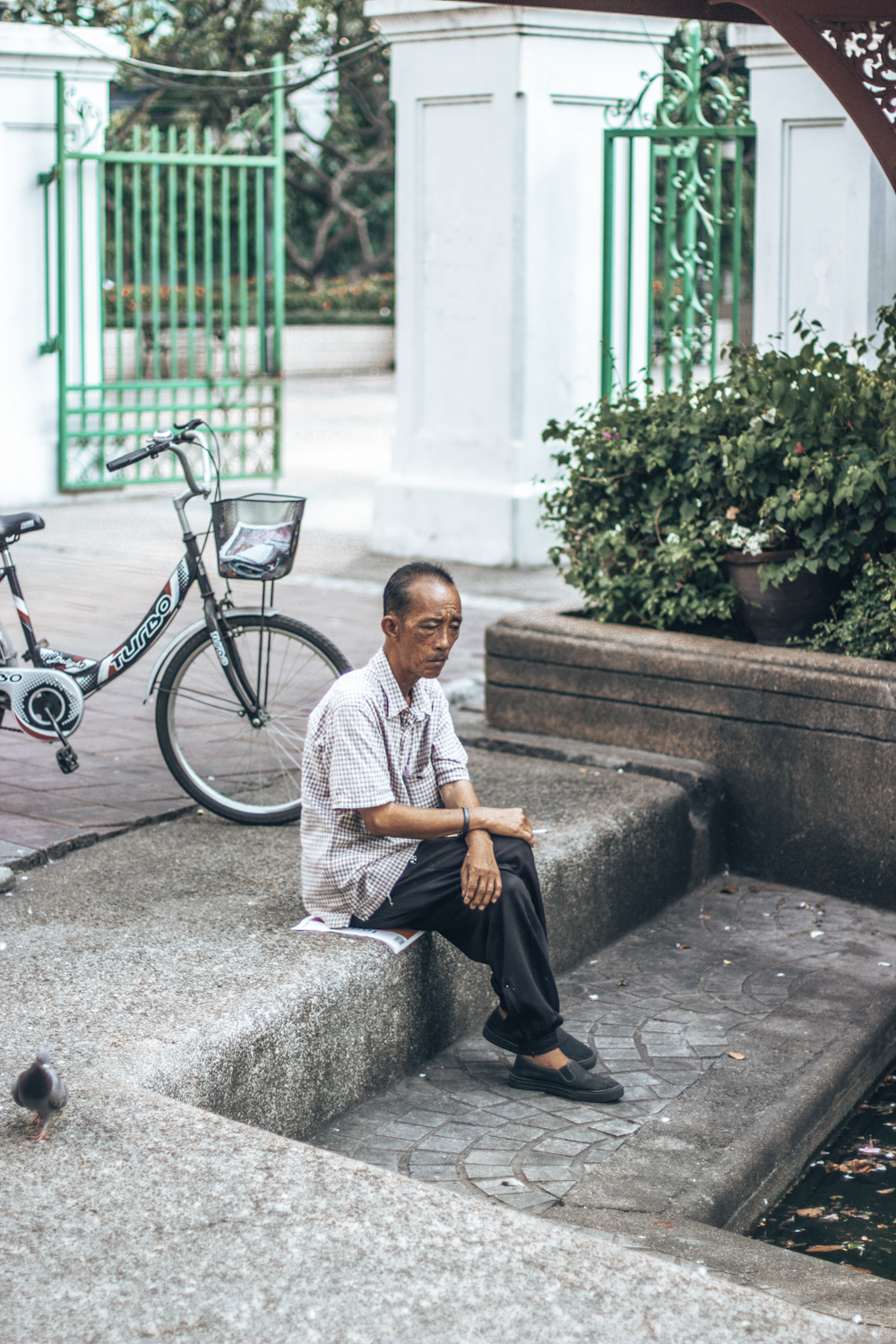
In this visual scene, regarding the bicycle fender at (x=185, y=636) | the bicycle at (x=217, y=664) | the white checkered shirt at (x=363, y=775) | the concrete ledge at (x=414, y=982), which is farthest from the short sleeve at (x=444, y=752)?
the bicycle fender at (x=185, y=636)

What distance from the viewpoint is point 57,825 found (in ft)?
14.8

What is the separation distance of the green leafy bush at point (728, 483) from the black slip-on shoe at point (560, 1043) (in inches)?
72.4

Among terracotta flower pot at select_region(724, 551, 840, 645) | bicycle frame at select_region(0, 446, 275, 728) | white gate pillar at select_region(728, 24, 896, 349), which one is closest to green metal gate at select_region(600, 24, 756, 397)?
white gate pillar at select_region(728, 24, 896, 349)

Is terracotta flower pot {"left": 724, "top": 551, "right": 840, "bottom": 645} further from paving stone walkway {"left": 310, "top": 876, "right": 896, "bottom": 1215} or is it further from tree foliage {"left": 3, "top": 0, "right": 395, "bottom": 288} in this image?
tree foliage {"left": 3, "top": 0, "right": 395, "bottom": 288}

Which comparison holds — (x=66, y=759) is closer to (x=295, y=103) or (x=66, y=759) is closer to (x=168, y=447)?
(x=168, y=447)

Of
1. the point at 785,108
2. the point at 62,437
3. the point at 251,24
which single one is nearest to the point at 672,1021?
the point at 785,108

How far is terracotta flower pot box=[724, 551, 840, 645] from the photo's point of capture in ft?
16.8

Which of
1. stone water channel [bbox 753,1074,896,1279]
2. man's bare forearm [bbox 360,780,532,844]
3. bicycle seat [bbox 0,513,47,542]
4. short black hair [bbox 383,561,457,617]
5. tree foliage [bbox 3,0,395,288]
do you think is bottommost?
stone water channel [bbox 753,1074,896,1279]

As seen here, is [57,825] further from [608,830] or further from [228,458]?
[228,458]

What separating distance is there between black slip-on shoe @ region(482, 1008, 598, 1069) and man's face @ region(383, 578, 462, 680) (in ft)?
2.71

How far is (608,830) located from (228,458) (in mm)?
8287

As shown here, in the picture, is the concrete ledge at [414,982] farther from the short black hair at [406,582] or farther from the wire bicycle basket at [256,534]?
the wire bicycle basket at [256,534]

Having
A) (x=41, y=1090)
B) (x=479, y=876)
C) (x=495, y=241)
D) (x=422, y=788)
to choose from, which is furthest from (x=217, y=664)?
(x=495, y=241)

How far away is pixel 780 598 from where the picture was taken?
512cm
